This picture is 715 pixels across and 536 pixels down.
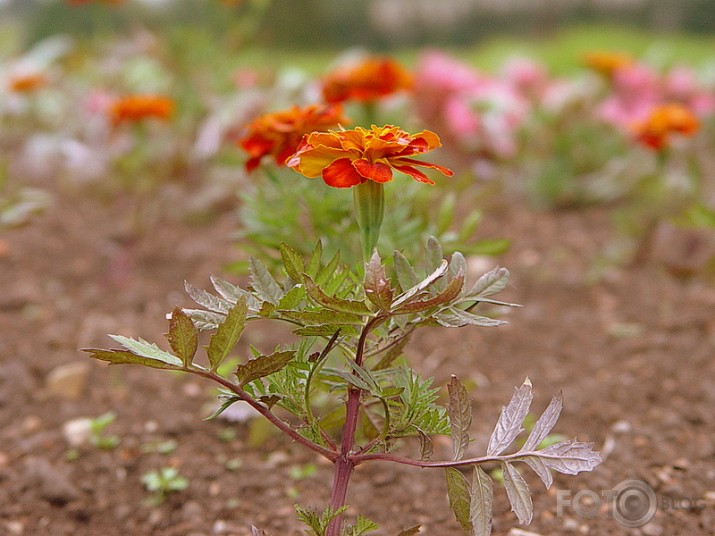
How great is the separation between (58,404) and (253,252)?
50 centimetres

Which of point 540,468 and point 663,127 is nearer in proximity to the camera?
point 540,468

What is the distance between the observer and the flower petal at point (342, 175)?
72 centimetres

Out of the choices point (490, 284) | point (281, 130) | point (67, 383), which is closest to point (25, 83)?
point (67, 383)

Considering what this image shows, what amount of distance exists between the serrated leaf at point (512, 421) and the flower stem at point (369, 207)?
208 mm

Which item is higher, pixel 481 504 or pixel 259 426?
pixel 481 504

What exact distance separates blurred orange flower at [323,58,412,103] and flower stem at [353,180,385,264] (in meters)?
0.52

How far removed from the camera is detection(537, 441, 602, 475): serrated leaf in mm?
715

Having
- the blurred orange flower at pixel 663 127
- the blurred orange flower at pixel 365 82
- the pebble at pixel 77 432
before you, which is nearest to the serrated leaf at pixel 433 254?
the blurred orange flower at pixel 365 82

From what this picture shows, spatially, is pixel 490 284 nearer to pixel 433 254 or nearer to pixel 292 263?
pixel 433 254

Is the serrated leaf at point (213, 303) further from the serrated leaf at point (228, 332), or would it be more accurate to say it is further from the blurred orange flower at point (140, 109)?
the blurred orange flower at point (140, 109)

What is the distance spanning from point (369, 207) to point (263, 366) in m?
0.20

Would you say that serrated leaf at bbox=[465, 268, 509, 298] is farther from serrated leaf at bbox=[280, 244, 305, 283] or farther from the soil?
the soil

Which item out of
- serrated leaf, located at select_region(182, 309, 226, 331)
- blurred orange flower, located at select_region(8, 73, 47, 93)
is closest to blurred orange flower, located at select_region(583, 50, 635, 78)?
blurred orange flower, located at select_region(8, 73, 47, 93)

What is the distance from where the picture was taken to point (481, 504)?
712 millimetres
